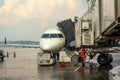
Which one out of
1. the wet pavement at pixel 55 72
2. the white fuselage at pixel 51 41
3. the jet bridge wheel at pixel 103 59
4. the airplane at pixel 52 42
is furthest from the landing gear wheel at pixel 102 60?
the white fuselage at pixel 51 41

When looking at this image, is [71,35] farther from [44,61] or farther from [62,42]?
[44,61]

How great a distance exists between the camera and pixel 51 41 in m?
29.9

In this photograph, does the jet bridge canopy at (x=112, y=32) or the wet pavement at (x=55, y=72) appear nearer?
the jet bridge canopy at (x=112, y=32)

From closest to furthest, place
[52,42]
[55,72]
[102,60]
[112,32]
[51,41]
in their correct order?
[112,32] < [55,72] < [102,60] < [52,42] < [51,41]

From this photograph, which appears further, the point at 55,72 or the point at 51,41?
the point at 51,41

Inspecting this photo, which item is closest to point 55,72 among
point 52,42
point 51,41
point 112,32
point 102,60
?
point 102,60

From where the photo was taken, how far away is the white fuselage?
29.3m

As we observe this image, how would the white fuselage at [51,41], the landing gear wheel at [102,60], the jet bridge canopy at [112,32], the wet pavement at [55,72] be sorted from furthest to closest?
1. the white fuselage at [51,41]
2. the landing gear wheel at [102,60]
3. the wet pavement at [55,72]
4. the jet bridge canopy at [112,32]

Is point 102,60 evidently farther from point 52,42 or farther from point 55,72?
point 55,72

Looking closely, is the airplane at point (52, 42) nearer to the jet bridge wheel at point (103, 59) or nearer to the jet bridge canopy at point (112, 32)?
the jet bridge wheel at point (103, 59)

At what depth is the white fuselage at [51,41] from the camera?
2930cm

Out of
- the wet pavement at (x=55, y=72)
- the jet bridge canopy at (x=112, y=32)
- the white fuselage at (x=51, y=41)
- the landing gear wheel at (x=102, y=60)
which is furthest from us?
the white fuselage at (x=51, y=41)

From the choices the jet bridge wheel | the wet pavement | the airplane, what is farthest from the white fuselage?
the jet bridge wheel

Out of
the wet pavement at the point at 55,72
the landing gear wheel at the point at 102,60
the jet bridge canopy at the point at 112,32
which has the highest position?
the jet bridge canopy at the point at 112,32
